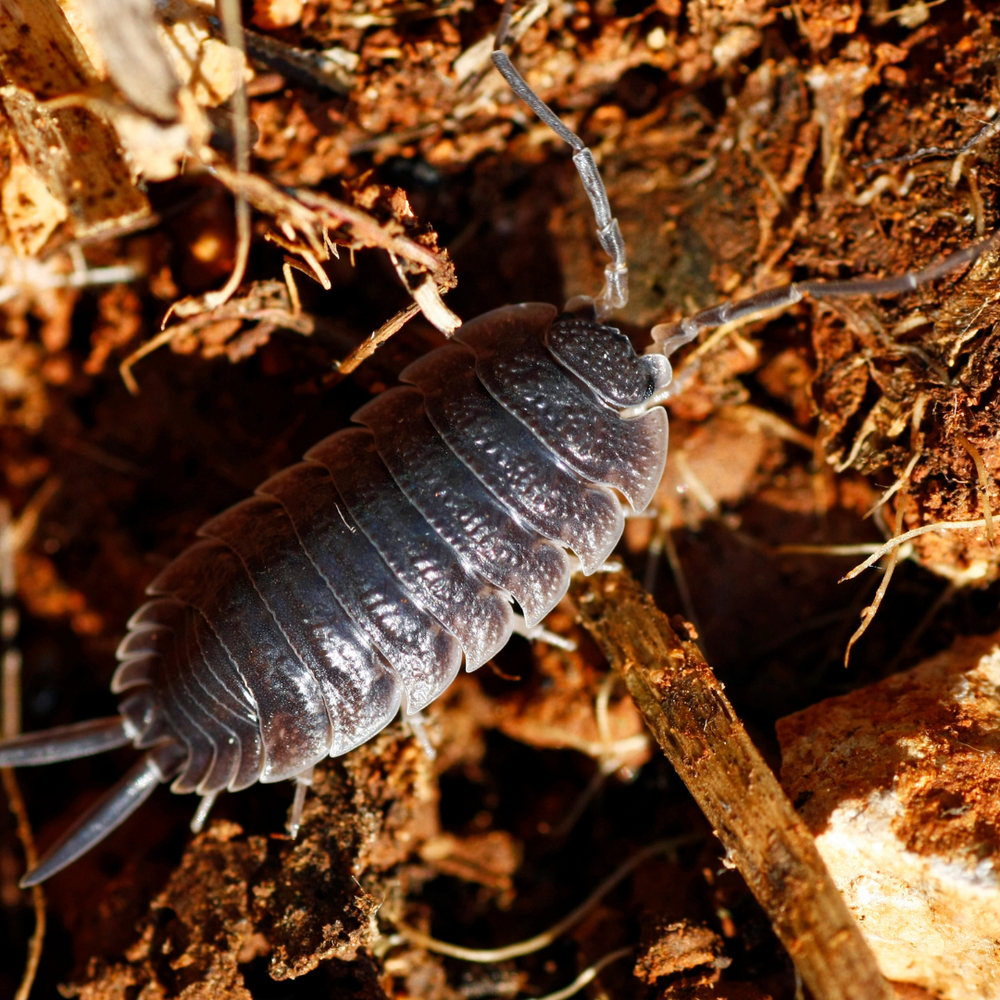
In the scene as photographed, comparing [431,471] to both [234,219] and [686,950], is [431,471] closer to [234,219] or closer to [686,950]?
[234,219]

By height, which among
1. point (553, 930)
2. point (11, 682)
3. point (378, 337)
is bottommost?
point (553, 930)

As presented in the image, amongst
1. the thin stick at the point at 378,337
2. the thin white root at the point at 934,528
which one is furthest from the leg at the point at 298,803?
the thin white root at the point at 934,528

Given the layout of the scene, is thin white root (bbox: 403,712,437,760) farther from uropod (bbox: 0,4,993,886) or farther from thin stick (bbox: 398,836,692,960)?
thin stick (bbox: 398,836,692,960)

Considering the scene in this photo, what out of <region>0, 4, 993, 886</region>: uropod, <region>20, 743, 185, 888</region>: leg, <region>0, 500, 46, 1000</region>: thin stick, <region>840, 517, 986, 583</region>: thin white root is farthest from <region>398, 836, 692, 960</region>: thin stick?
<region>0, 500, 46, 1000</region>: thin stick

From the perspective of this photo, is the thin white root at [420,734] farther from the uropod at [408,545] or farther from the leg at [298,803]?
the leg at [298,803]

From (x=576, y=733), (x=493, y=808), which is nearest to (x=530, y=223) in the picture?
(x=576, y=733)

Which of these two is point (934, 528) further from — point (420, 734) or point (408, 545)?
point (420, 734)

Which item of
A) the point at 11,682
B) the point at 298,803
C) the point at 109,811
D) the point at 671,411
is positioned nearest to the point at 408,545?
the point at 298,803
